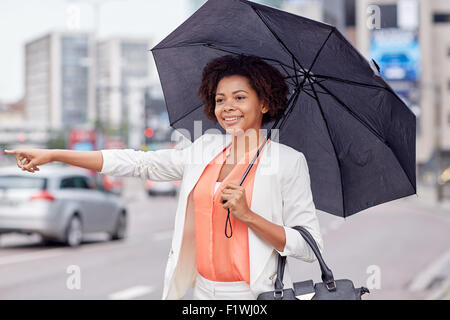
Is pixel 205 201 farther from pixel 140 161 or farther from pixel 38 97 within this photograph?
pixel 38 97

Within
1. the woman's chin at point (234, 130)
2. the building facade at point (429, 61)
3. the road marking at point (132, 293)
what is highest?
the building facade at point (429, 61)

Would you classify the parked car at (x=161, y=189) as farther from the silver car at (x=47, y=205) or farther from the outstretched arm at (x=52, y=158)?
the outstretched arm at (x=52, y=158)

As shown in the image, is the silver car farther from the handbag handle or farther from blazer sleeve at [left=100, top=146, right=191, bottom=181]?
the handbag handle

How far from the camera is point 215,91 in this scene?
2.87 metres

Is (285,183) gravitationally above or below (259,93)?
below

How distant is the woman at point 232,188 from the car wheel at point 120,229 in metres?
13.3

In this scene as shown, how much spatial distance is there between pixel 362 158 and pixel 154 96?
61205mm

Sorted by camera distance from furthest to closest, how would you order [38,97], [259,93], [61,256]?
1. [38,97]
2. [61,256]
3. [259,93]

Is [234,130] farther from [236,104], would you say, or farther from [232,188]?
[232,188]

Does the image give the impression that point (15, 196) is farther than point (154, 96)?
No

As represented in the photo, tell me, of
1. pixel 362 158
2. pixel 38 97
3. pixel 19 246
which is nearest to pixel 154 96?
pixel 19 246

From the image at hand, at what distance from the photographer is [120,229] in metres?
16.1

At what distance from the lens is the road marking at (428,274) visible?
9.77 meters

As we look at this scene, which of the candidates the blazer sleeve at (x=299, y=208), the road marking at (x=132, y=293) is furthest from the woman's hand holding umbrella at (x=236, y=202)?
the road marking at (x=132, y=293)
